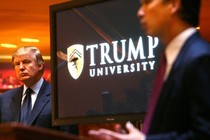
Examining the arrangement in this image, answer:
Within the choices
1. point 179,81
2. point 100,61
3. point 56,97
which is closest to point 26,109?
point 56,97

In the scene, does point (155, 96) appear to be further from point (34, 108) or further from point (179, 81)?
point (34, 108)

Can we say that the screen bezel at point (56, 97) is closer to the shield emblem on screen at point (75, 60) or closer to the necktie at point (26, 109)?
the shield emblem on screen at point (75, 60)

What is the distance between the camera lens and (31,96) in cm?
331

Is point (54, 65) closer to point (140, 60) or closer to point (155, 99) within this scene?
point (140, 60)

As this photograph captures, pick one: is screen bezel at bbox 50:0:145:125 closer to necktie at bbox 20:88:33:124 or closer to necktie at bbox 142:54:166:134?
necktie at bbox 20:88:33:124

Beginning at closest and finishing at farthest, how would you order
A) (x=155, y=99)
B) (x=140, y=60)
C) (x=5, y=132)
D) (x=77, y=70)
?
(x=5, y=132) → (x=155, y=99) → (x=140, y=60) → (x=77, y=70)

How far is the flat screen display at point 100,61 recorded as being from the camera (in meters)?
2.51

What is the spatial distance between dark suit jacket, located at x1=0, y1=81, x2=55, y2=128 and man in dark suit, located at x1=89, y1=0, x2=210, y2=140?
1821mm

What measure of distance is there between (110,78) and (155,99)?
49.7 inches

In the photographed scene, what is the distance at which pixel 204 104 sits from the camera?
3.93ft

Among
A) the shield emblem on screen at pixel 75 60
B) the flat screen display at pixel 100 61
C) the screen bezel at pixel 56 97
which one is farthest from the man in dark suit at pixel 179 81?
the shield emblem on screen at pixel 75 60

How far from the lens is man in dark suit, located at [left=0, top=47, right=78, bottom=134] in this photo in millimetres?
3139

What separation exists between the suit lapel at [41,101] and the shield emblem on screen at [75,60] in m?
0.48

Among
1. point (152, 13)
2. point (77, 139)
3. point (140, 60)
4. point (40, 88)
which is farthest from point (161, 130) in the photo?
point (40, 88)
